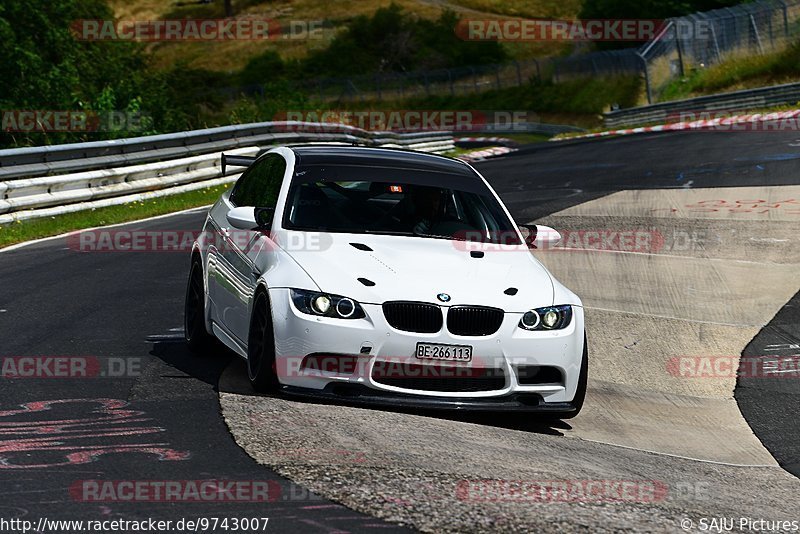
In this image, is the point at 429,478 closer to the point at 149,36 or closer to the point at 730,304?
the point at 730,304

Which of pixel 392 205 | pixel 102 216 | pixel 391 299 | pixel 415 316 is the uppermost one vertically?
pixel 392 205

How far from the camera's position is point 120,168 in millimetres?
21000

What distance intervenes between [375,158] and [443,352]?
2319 mm

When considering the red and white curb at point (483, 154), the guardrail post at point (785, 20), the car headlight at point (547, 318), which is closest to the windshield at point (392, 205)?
the car headlight at point (547, 318)

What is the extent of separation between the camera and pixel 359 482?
19.2 ft

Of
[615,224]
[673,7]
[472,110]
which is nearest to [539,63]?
[472,110]

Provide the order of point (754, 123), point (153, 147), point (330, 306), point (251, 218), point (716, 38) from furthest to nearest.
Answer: point (716, 38), point (754, 123), point (153, 147), point (251, 218), point (330, 306)

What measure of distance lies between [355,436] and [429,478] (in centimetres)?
87

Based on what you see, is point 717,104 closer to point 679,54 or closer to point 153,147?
point 679,54

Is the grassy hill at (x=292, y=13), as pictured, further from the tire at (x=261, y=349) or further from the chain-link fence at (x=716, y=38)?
the tire at (x=261, y=349)

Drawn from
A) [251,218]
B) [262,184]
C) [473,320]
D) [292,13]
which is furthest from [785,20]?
[292,13]

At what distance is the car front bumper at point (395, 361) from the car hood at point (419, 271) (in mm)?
165

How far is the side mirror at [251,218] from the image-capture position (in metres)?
8.56

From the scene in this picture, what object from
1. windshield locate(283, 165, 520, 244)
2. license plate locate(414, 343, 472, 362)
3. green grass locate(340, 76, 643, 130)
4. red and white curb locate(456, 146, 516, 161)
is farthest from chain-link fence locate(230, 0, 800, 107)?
license plate locate(414, 343, 472, 362)
